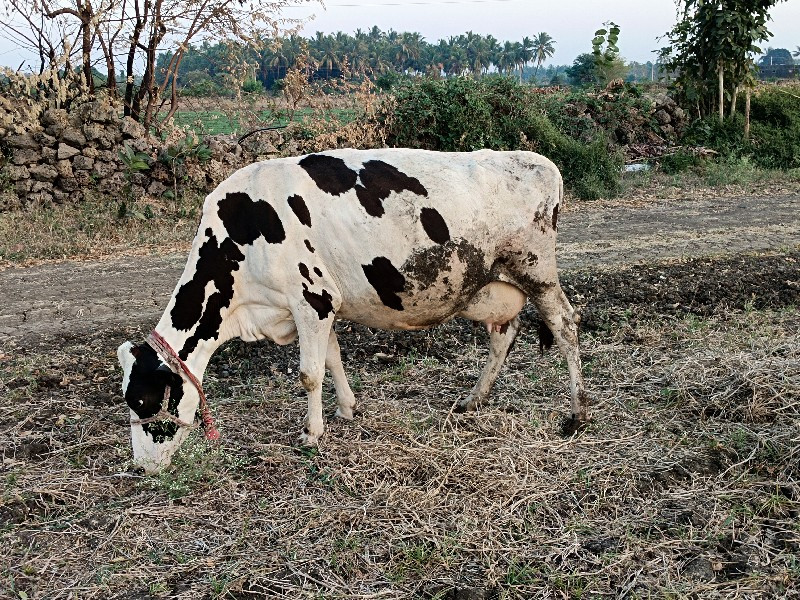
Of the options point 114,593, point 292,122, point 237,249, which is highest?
A: point 292,122

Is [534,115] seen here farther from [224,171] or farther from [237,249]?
[237,249]

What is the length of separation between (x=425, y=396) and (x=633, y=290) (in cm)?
326

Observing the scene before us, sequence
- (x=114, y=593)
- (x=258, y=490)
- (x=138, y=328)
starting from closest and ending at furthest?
(x=114, y=593) < (x=258, y=490) < (x=138, y=328)

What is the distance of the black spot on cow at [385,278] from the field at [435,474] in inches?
36.6

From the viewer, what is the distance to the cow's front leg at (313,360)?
4.83 m

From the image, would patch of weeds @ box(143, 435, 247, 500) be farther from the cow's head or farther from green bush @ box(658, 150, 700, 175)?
green bush @ box(658, 150, 700, 175)

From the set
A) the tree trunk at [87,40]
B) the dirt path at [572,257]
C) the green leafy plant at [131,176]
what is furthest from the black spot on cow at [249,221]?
the tree trunk at [87,40]

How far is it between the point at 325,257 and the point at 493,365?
59.8 inches

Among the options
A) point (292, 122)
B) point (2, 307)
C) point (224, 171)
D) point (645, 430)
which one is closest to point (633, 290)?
point (645, 430)

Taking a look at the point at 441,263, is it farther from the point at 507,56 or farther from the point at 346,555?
the point at 507,56

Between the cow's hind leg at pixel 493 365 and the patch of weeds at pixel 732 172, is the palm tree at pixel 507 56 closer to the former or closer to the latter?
the patch of weeds at pixel 732 172

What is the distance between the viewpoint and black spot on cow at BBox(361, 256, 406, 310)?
4871 mm

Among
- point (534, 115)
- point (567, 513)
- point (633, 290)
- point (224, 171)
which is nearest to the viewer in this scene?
point (567, 513)

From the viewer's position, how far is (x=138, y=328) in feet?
24.7
